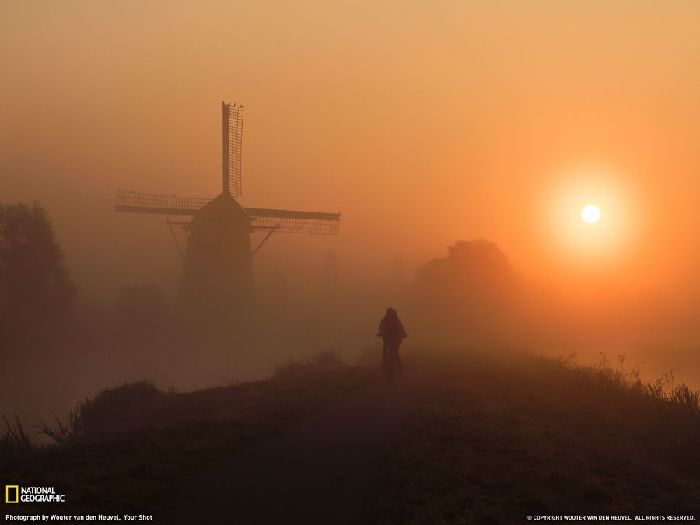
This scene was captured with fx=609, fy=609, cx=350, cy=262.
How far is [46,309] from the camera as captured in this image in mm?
56719

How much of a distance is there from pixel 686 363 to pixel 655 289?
66950 millimetres

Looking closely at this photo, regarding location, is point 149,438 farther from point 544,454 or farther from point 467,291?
point 467,291

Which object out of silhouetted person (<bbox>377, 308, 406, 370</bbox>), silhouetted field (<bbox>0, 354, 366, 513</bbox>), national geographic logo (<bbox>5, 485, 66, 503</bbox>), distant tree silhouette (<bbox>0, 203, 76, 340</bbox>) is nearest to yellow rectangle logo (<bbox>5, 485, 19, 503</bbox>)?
national geographic logo (<bbox>5, 485, 66, 503</bbox>)

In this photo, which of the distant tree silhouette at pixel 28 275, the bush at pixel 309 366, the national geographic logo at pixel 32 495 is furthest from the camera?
the distant tree silhouette at pixel 28 275

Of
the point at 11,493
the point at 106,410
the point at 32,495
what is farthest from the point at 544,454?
the point at 106,410

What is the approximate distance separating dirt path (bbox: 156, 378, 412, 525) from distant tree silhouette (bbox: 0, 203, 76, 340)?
48.5 meters

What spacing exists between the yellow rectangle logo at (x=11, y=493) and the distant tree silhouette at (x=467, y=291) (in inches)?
2852

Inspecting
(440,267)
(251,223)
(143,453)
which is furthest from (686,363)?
(143,453)

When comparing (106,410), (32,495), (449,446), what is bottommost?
(106,410)

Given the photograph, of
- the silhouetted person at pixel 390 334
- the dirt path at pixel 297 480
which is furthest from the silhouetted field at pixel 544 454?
the silhouetted person at pixel 390 334

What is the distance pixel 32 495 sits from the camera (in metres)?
9.03

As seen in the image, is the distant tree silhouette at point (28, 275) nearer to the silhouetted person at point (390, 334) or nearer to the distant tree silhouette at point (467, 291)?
the silhouetted person at point (390, 334)

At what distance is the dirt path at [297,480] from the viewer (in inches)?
350

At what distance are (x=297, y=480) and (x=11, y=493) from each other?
14.3ft
